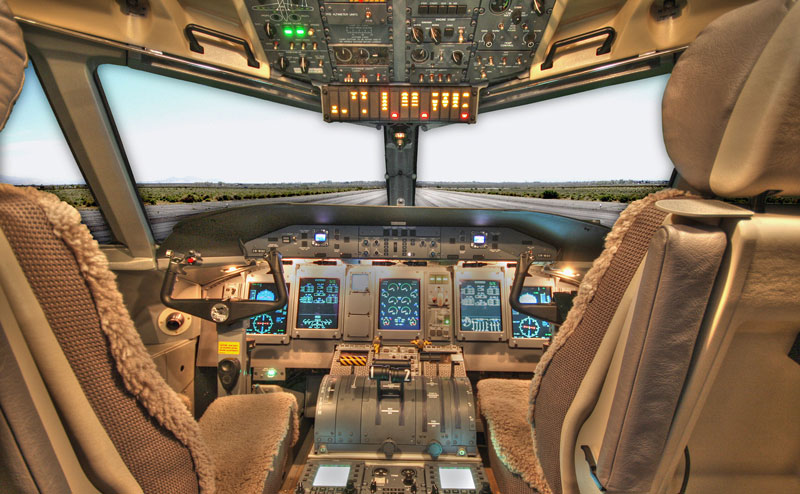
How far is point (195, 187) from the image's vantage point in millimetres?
3537

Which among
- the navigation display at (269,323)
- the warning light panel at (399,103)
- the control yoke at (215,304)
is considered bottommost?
the navigation display at (269,323)

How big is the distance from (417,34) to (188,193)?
2.65 meters

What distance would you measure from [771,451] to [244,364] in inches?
97.6

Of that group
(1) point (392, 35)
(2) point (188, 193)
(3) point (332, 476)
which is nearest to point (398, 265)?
(3) point (332, 476)

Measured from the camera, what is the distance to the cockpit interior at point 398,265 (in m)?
0.67

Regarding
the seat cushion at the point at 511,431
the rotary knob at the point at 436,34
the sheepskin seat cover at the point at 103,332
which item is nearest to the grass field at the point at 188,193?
the sheepskin seat cover at the point at 103,332

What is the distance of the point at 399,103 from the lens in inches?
90.5

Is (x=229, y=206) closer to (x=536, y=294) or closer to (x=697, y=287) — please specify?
(x=536, y=294)

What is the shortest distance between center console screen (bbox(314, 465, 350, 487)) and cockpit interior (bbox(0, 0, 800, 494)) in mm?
17

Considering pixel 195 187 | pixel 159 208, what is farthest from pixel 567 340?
pixel 195 187

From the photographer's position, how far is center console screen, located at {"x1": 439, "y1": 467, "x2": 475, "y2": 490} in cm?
196

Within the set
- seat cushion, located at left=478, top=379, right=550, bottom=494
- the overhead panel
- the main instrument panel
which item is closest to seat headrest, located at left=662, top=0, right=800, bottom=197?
seat cushion, located at left=478, top=379, right=550, bottom=494

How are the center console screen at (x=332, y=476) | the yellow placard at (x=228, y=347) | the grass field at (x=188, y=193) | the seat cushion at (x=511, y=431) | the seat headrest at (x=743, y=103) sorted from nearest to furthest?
the seat headrest at (x=743, y=103), the seat cushion at (x=511, y=431), the center console screen at (x=332, y=476), the yellow placard at (x=228, y=347), the grass field at (x=188, y=193)

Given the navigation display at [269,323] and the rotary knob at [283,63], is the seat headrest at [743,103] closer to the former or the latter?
the rotary knob at [283,63]
